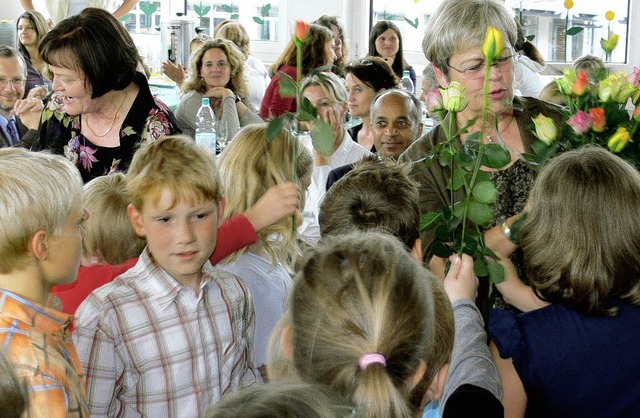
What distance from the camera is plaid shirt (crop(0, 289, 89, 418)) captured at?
3.98ft

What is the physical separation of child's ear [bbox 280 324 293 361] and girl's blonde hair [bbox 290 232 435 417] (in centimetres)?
1

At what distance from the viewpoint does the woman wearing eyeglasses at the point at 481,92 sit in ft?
6.07

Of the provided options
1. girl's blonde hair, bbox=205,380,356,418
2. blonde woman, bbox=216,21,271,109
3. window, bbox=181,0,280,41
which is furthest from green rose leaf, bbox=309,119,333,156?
window, bbox=181,0,280,41

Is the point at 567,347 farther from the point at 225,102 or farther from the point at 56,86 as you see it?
the point at 225,102

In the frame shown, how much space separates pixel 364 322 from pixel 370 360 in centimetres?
5

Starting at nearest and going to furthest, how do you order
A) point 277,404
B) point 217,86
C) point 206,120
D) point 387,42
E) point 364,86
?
1. point 277,404
2. point 364,86
3. point 206,120
4. point 217,86
5. point 387,42

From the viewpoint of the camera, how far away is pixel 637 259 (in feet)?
4.76

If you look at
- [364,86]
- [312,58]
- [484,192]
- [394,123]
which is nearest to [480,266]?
[484,192]

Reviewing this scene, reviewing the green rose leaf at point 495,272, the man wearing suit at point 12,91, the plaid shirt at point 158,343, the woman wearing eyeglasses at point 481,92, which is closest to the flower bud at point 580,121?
the woman wearing eyeglasses at point 481,92

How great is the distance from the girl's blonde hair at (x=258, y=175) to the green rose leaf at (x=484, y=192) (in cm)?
60

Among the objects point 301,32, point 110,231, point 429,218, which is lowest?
point 110,231

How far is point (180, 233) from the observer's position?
1607 mm

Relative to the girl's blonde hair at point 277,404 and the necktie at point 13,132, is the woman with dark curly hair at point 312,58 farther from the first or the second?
the girl's blonde hair at point 277,404

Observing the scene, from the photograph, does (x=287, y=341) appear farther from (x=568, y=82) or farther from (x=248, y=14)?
(x=248, y=14)
